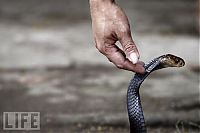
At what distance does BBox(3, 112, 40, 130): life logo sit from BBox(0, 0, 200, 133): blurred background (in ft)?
0.21

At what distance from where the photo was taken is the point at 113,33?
2439 millimetres

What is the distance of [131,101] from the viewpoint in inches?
104

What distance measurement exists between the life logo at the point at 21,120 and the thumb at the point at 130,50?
1.56m

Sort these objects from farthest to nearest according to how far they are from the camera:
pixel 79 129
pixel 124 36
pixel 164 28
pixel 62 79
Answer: pixel 164 28 → pixel 62 79 → pixel 79 129 → pixel 124 36

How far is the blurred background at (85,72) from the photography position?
13.4 ft

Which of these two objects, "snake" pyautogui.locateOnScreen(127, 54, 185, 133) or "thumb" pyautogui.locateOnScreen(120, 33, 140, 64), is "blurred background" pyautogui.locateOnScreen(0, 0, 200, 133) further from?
"thumb" pyautogui.locateOnScreen(120, 33, 140, 64)

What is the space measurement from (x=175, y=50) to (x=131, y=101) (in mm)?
3428

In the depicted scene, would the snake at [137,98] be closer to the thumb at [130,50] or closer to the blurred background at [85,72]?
the thumb at [130,50]

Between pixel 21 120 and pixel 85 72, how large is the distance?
1.49m

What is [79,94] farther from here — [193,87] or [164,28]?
[164,28]

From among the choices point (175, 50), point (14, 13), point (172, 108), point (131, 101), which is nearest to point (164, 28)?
point (175, 50)

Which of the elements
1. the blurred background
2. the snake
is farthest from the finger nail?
the blurred background

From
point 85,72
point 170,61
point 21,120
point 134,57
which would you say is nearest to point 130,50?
point 134,57

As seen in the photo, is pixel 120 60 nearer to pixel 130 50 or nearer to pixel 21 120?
pixel 130 50
